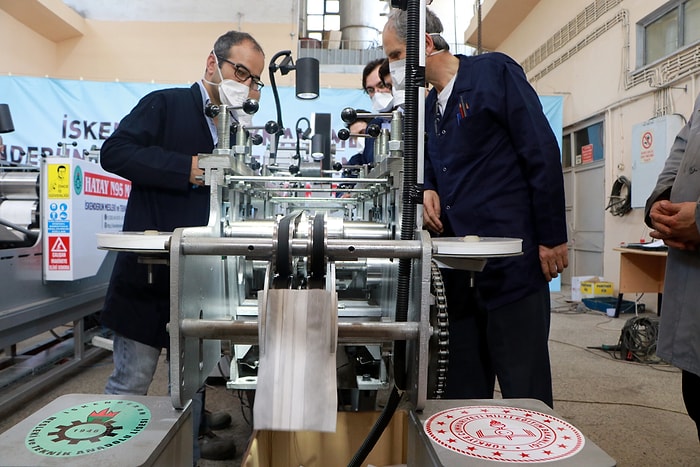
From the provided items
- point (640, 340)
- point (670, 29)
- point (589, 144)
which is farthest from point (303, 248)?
point (589, 144)

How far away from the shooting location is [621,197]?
4.75m

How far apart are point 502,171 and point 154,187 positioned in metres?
0.96

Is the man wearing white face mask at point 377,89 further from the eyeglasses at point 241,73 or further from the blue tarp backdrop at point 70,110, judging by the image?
the blue tarp backdrop at point 70,110

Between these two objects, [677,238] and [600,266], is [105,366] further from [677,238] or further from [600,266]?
[600,266]

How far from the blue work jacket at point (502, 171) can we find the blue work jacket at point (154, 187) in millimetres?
729

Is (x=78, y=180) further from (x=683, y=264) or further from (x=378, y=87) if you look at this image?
(x=683, y=264)

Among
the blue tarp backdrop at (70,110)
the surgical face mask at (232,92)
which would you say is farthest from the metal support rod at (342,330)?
the blue tarp backdrop at (70,110)

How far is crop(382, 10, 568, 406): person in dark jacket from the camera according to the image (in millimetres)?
1161

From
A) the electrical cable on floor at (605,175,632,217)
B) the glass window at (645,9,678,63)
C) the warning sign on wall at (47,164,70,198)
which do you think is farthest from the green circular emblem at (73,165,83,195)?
the glass window at (645,9,678,63)

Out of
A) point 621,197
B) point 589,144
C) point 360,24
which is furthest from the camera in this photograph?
point 360,24

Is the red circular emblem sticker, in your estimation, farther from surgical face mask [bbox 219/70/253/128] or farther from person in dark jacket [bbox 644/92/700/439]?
surgical face mask [bbox 219/70/253/128]

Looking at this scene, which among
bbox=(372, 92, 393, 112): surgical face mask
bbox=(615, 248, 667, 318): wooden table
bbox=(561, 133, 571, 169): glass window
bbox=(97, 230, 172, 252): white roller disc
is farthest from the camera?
bbox=(561, 133, 571, 169): glass window

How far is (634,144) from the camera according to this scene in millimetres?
4539

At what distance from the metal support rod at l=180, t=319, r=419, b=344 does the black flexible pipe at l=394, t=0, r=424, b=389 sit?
0.35ft
